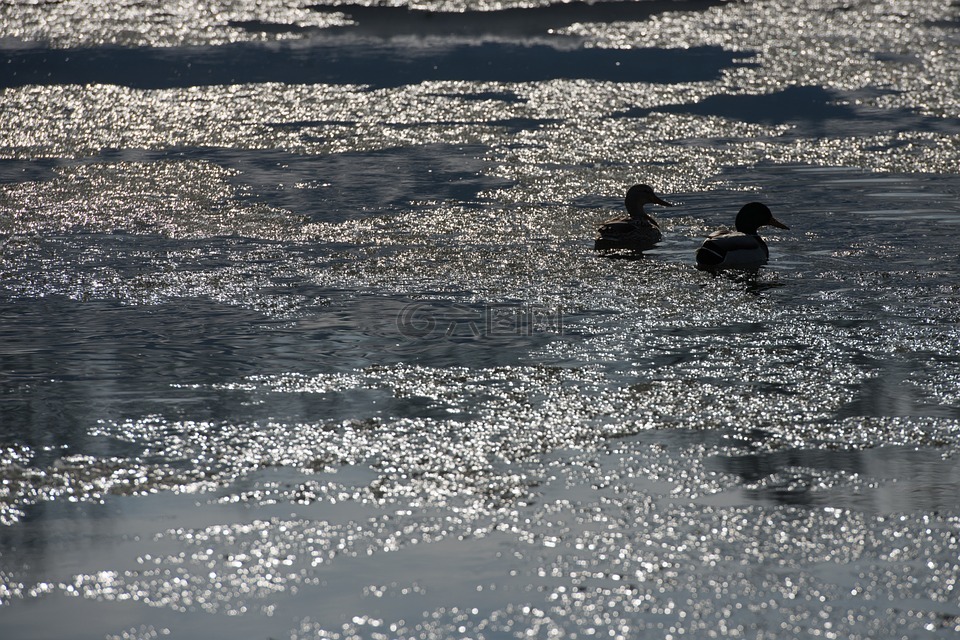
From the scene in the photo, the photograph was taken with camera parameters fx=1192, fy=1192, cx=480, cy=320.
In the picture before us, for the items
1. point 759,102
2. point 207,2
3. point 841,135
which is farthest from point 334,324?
point 207,2

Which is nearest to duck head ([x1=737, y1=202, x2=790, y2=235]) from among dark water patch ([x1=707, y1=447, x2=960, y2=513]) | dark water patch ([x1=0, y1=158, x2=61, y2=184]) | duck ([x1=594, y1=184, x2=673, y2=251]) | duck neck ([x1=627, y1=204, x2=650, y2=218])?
duck ([x1=594, y1=184, x2=673, y2=251])

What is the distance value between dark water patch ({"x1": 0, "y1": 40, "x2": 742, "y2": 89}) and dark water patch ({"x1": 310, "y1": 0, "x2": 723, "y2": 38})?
1286mm

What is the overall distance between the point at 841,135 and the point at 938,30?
24.2 feet

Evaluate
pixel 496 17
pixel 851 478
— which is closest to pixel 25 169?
pixel 851 478

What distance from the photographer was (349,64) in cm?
1759

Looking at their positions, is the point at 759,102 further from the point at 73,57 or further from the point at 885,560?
the point at 885,560

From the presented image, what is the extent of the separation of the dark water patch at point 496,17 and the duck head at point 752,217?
34.9ft

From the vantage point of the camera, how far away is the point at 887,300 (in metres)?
7.86

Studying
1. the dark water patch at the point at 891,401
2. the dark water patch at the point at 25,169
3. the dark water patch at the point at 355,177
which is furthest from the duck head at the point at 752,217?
the dark water patch at the point at 25,169

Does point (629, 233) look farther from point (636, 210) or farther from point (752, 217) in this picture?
point (752, 217)

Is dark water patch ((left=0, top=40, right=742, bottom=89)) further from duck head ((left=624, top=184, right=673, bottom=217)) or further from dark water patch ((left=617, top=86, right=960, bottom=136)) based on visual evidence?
duck head ((left=624, top=184, right=673, bottom=217))

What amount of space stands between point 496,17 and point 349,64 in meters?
4.74

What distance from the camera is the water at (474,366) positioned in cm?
430

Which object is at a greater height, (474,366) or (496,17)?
(496,17)
